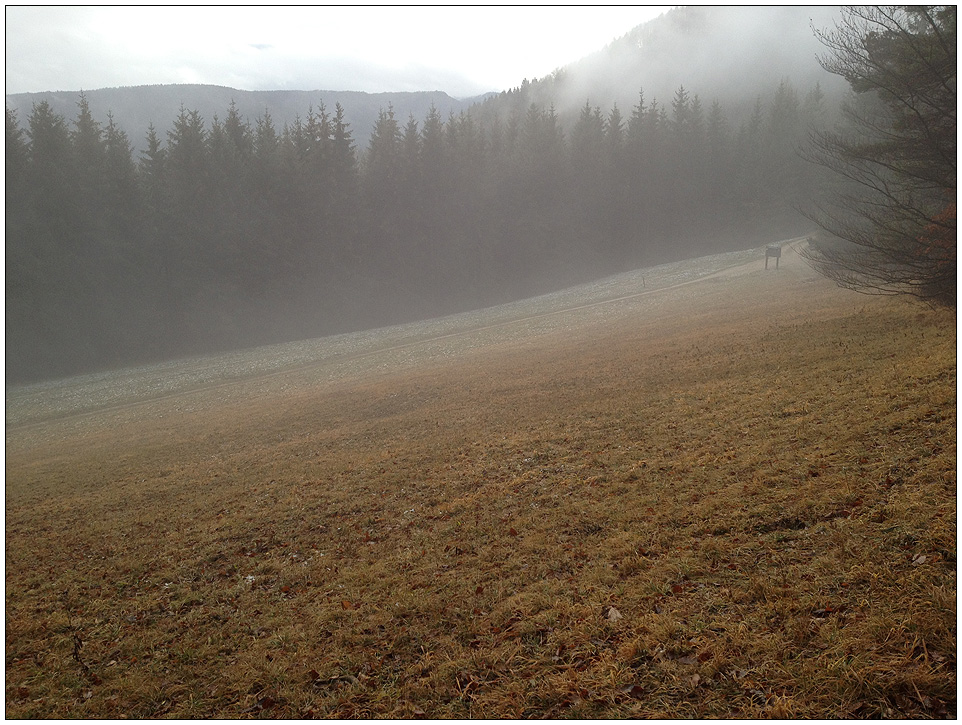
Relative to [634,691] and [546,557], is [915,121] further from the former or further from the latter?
[634,691]

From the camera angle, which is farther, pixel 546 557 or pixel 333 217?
pixel 333 217

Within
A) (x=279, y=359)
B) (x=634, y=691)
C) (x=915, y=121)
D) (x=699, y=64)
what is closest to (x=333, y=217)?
(x=279, y=359)

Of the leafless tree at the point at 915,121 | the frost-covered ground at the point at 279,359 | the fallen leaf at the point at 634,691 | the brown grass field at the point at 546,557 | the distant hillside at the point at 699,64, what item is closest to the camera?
the fallen leaf at the point at 634,691

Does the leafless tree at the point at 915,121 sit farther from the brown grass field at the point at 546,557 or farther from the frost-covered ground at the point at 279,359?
the frost-covered ground at the point at 279,359

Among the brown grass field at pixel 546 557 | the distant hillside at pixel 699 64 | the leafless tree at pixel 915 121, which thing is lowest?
the brown grass field at pixel 546 557

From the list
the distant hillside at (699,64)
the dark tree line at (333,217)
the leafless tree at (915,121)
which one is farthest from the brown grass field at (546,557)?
the distant hillside at (699,64)

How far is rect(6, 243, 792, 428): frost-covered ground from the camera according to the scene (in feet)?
99.8

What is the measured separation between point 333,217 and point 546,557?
5726 centimetres

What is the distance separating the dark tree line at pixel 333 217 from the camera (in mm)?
45625

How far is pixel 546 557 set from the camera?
23.6 ft

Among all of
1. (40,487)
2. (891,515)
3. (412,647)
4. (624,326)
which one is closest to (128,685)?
(412,647)

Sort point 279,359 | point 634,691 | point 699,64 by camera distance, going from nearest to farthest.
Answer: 1. point 634,691
2. point 279,359
3. point 699,64

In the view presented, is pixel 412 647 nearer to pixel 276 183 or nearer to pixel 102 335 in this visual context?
pixel 102 335

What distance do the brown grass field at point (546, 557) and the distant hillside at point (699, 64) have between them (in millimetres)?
129302
